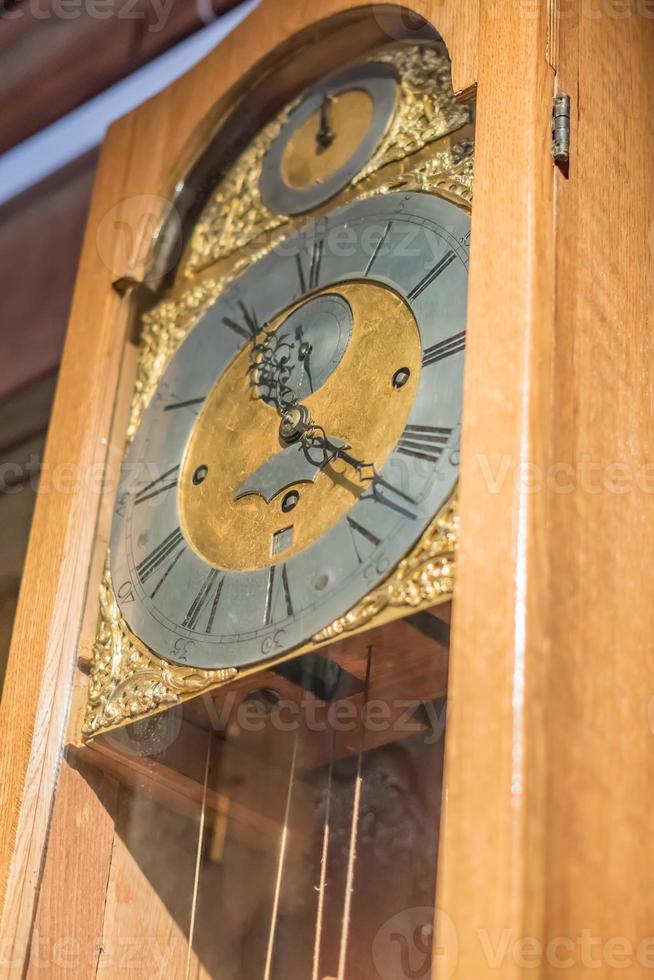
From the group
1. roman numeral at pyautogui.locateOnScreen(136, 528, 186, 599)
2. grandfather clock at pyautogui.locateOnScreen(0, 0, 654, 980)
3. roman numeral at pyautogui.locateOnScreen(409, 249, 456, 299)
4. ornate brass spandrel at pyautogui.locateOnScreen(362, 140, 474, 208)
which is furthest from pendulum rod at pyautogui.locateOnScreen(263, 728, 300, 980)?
ornate brass spandrel at pyautogui.locateOnScreen(362, 140, 474, 208)

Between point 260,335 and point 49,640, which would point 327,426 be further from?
point 49,640

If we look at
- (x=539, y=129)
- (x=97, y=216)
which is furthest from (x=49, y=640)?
(x=539, y=129)

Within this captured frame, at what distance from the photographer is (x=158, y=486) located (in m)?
1.60

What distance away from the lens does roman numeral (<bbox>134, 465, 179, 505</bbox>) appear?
159 cm

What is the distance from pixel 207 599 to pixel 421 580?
29 cm

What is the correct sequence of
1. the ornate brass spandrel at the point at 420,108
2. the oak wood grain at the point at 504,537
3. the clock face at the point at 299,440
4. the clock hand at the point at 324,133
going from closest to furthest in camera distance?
the oak wood grain at the point at 504,537
the clock face at the point at 299,440
the ornate brass spandrel at the point at 420,108
the clock hand at the point at 324,133

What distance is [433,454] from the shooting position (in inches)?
50.9

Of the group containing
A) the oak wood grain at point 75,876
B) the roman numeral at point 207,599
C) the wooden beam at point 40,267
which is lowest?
the oak wood grain at point 75,876

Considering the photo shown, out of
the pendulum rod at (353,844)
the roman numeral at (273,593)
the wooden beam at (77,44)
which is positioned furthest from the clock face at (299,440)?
the wooden beam at (77,44)

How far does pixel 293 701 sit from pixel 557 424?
1.30 ft

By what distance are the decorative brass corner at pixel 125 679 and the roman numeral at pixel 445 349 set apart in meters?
0.35

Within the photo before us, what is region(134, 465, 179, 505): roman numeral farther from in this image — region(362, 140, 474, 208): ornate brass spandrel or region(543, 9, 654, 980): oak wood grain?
region(543, 9, 654, 980): oak wood grain

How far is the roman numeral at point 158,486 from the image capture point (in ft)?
5.23

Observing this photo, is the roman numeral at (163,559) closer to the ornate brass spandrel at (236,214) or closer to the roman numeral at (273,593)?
the roman numeral at (273,593)
